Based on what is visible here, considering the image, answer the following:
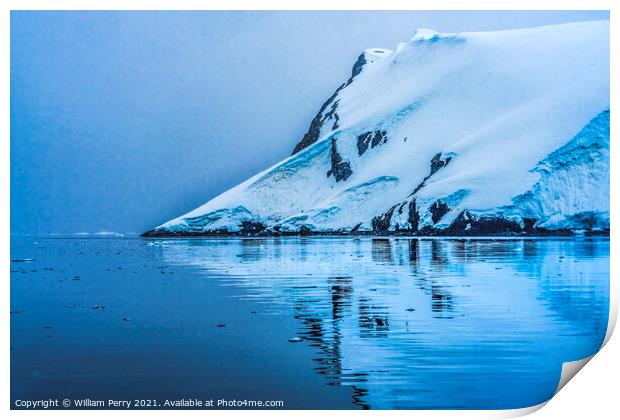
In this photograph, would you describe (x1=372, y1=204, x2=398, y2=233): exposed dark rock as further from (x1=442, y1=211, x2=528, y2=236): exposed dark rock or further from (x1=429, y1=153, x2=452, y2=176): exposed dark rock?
(x1=442, y1=211, x2=528, y2=236): exposed dark rock

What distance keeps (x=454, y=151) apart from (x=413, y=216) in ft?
11.3

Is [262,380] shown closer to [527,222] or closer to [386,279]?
[386,279]

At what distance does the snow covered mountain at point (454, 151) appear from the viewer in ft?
70.9

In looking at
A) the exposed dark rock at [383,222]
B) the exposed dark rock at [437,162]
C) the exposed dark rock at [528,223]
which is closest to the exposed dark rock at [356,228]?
the exposed dark rock at [383,222]

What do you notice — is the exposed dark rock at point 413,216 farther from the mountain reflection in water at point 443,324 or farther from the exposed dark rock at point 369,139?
the mountain reflection in water at point 443,324

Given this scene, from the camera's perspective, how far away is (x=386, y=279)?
393 inches

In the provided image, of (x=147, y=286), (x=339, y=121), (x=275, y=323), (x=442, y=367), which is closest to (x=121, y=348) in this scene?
(x=275, y=323)

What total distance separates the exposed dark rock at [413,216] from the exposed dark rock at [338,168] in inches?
254

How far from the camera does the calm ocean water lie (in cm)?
517

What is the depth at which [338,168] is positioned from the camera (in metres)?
37.1

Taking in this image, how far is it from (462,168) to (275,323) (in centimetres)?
2306

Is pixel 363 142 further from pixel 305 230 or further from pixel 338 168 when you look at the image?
pixel 305 230

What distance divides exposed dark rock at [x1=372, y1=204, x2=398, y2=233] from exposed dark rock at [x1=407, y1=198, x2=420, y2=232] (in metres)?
1.22

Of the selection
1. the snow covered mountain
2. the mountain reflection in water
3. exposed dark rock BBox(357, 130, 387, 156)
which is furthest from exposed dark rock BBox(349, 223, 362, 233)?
the mountain reflection in water
